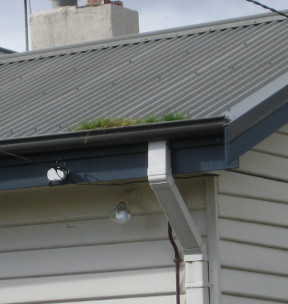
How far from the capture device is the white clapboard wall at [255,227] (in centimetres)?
737

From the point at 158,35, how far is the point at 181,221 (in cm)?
381

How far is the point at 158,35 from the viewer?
10547mm

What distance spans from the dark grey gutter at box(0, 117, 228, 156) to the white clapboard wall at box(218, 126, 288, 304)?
29.0 inches

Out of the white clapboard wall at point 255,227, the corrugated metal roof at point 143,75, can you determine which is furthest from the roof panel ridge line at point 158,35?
the white clapboard wall at point 255,227

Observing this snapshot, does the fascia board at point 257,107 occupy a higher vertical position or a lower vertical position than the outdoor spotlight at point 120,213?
higher

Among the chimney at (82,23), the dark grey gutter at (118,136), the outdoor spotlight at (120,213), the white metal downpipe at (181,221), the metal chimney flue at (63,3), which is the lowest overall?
the white metal downpipe at (181,221)

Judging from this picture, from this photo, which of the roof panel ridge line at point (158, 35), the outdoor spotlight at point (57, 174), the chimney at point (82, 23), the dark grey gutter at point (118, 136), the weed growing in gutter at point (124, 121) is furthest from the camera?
the chimney at point (82, 23)

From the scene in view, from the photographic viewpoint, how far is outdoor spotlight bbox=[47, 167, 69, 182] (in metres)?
7.22

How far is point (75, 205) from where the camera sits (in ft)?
25.6

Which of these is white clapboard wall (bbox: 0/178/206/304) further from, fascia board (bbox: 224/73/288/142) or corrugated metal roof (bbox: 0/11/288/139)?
fascia board (bbox: 224/73/288/142)

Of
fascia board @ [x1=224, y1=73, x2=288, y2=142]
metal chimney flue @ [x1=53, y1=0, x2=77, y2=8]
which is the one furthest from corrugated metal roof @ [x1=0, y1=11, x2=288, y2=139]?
metal chimney flue @ [x1=53, y1=0, x2=77, y2=8]

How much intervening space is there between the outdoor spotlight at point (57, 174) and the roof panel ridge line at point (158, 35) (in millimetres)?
3502

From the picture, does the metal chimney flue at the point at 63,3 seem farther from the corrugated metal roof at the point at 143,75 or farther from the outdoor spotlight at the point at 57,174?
the outdoor spotlight at the point at 57,174

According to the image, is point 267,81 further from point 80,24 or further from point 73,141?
point 80,24
